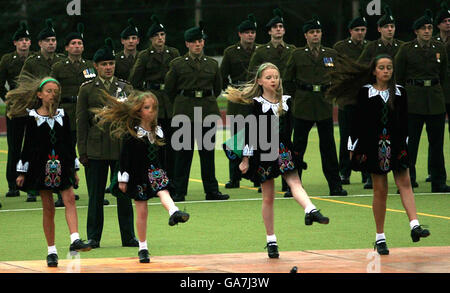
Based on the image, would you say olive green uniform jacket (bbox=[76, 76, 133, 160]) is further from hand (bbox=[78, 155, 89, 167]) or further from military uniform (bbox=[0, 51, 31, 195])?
military uniform (bbox=[0, 51, 31, 195])

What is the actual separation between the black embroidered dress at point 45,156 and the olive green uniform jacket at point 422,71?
21.4 ft

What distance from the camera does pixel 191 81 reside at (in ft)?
50.9

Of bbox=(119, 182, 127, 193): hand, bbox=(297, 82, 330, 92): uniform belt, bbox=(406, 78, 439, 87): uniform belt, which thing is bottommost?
bbox=(119, 182, 127, 193): hand

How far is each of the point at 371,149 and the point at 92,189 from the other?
2.97m

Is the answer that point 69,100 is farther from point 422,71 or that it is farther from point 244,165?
point 244,165

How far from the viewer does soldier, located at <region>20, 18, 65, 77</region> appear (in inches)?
607

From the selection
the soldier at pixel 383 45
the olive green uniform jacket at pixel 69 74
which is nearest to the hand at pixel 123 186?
the olive green uniform jacket at pixel 69 74

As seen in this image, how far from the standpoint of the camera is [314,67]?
15.5 metres

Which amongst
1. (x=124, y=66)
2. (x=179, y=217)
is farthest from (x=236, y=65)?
(x=179, y=217)

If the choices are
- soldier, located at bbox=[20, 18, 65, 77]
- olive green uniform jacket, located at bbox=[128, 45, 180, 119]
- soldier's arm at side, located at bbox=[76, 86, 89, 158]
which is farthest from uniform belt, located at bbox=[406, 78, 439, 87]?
soldier's arm at side, located at bbox=[76, 86, 89, 158]

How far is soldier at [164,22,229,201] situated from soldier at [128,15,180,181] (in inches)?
20.2

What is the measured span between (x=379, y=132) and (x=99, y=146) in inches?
114

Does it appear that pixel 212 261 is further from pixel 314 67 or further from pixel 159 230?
pixel 314 67

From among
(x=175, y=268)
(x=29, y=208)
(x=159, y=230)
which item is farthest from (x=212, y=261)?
(x=29, y=208)
